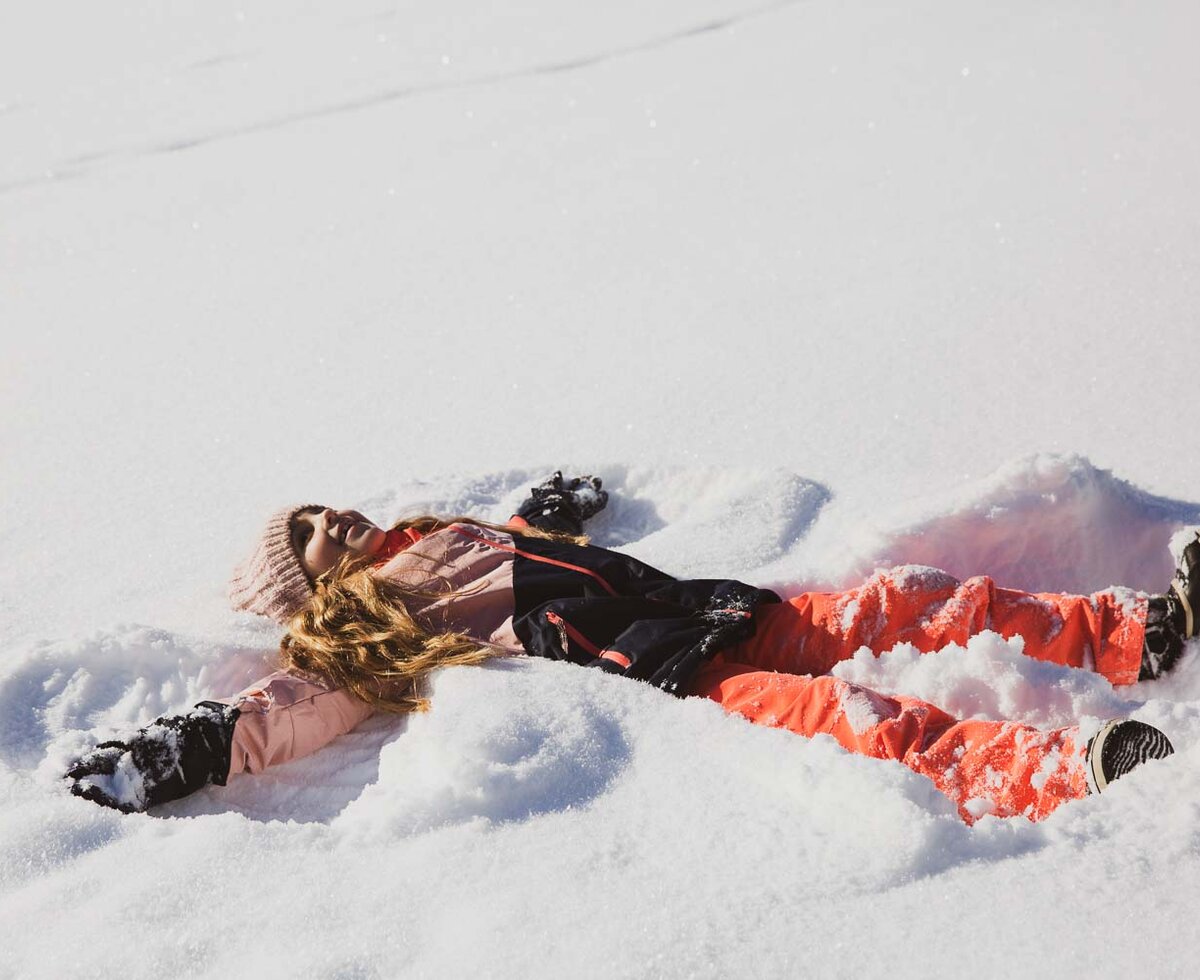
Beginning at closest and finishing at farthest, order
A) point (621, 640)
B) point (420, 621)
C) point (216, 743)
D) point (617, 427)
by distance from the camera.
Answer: point (216, 743) → point (621, 640) → point (420, 621) → point (617, 427)

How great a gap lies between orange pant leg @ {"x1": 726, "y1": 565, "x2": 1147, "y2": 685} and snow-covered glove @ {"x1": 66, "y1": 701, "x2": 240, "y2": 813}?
0.87 m

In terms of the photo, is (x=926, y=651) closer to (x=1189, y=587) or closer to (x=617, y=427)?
(x=1189, y=587)

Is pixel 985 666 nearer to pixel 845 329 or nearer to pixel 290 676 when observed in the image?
pixel 290 676

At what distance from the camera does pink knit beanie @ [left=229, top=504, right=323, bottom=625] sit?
210cm

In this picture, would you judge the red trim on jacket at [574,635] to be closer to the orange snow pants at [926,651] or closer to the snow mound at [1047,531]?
the orange snow pants at [926,651]

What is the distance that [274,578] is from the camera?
83.5 inches

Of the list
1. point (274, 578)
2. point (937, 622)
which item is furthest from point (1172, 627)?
point (274, 578)

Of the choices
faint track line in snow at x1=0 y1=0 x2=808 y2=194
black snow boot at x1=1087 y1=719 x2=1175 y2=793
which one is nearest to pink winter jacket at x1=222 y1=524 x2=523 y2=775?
black snow boot at x1=1087 y1=719 x2=1175 y2=793

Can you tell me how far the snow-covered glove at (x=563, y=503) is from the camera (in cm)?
237

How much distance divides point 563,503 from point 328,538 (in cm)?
52

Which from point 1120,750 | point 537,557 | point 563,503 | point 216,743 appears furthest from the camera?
point 563,503

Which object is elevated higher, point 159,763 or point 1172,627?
point 159,763

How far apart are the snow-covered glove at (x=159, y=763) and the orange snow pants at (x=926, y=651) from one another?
2.55 feet

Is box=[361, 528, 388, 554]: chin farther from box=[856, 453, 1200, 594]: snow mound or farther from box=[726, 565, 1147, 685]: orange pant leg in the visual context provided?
box=[856, 453, 1200, 594]: snow mound
